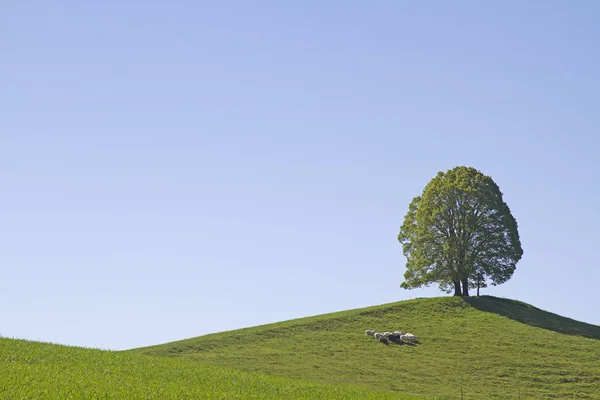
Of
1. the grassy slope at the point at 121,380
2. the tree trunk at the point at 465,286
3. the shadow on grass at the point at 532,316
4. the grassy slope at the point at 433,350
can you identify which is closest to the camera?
the grassy slope at the point at 121,380

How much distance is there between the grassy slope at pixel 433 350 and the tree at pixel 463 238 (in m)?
3.09

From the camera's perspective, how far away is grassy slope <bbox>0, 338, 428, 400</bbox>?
1192 inches

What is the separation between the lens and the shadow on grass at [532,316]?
256 feet

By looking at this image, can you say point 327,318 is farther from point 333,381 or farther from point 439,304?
point 333,381

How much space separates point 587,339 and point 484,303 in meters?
13.1

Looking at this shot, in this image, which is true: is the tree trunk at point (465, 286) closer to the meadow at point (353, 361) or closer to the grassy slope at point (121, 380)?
the meadow at point (353, 361)

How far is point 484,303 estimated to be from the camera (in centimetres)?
8312

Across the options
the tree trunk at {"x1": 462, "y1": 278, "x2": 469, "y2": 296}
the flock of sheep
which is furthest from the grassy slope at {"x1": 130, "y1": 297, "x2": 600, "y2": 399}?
the tree trunk at {"x1": 462, "y1": 278, "x2": 469, "y2": 296}

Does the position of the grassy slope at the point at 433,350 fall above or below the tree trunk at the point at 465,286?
below

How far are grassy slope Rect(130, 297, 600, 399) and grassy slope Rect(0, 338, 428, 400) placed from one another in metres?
9.98

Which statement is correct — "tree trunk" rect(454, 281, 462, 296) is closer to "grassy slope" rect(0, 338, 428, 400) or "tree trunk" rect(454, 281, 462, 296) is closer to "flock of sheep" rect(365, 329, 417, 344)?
"flock of sheep" rect(365, 329, 417, 344)

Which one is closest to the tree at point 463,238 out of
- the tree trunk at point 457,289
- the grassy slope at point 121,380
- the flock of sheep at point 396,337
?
the tree trunk at point 457,289

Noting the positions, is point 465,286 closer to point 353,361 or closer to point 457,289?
point 457,289

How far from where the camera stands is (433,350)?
64.1m
